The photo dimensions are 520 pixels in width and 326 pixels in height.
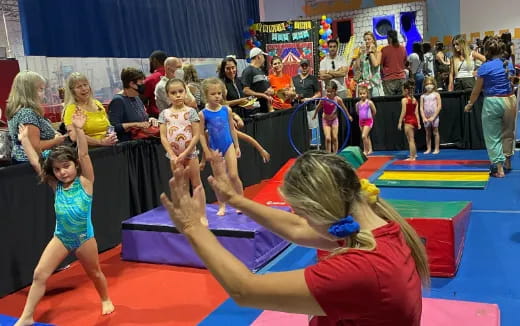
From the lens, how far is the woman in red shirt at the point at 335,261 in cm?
135

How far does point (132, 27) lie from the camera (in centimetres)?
830

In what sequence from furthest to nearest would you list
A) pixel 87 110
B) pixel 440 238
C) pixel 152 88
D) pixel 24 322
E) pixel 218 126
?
1. pixel 152 88
2. pixel 218 126
3. pixel 87 110
4. pixel 440 238
5. pixel 24 322

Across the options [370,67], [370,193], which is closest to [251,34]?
[370,67]

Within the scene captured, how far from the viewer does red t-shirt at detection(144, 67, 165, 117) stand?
6172 mm

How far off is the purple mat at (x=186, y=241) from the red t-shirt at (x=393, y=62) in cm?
581

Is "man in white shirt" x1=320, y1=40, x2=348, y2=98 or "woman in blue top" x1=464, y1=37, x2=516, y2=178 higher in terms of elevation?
"man in white shirt" x1=320, y1=40, x2=348, y2=98

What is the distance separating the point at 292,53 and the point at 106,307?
388 inches

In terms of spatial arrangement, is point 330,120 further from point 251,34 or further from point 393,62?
point 251,34

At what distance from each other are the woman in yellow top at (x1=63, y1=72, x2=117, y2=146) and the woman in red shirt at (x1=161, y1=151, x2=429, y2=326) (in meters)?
3.13

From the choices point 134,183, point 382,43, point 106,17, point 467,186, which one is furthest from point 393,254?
point 382,43

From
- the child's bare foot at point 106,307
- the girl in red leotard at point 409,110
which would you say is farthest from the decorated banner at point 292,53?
the child's bare foot at point 106,307

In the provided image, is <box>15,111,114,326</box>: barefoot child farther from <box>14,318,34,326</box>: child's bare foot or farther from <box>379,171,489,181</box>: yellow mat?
<box>379,171,489,181</box>: yellow mat

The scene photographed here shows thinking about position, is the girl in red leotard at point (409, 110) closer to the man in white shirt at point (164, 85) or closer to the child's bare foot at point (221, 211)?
the man in white shirt at point (164, 85)

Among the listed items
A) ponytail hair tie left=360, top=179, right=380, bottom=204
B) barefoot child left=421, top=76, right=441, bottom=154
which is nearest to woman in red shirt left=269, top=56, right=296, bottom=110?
barefoot child left=421, top=76, right=441, bottom=154
